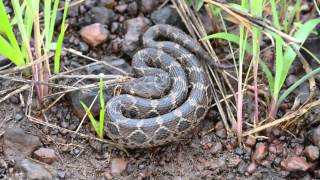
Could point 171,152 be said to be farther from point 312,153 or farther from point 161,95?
point 312,153

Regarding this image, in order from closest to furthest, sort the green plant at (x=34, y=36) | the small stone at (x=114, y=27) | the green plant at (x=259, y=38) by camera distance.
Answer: the green plant at (x=259, y=38) → the green plant at (x=34, y=36) → the small stone at (x=114, y=27)

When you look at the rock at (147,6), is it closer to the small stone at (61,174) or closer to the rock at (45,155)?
the rock at (45,155)

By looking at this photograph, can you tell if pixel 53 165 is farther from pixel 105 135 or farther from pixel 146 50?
pixel 146 50

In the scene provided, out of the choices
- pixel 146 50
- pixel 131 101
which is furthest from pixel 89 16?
pixel 131 101

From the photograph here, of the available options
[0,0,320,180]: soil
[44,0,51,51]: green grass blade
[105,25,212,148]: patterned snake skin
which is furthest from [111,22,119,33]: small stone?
[44,0,51,51]: green grass blade

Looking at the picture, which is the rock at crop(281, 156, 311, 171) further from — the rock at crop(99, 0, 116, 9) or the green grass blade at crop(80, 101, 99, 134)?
the rock at crop(99, 0, 116, 9)

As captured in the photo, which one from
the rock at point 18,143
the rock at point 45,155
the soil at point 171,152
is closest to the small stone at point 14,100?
the soil at point 171,152
